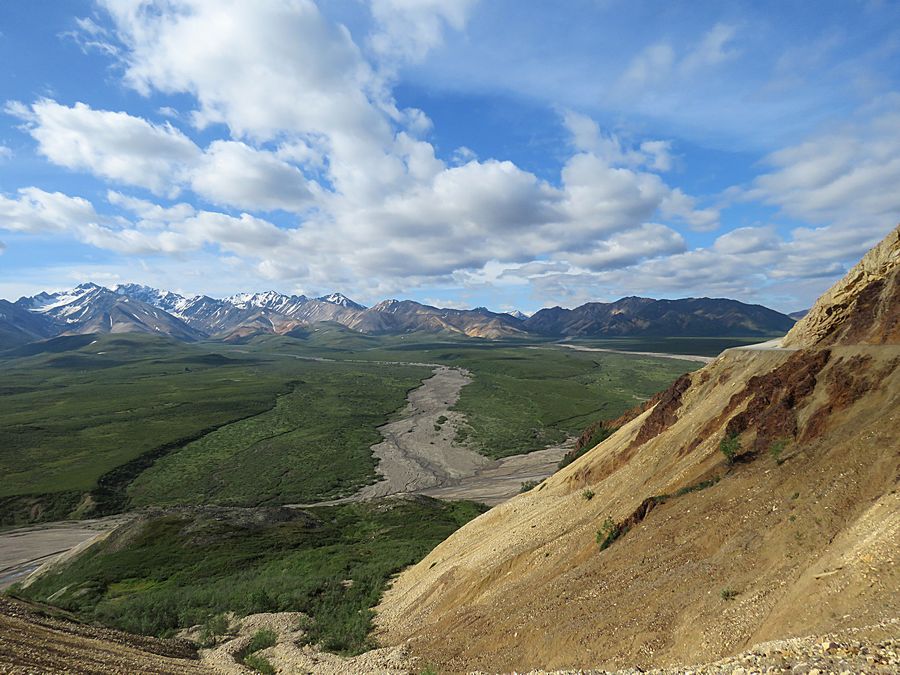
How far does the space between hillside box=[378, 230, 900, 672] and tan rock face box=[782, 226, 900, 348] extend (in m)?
0.11

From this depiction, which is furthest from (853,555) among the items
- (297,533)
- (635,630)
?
(297,533)

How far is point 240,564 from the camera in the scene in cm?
4072

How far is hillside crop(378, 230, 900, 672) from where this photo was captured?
13531mm

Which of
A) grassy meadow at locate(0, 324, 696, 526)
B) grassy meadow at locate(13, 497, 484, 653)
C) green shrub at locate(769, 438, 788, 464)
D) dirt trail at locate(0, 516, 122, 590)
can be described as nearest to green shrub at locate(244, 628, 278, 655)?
grassy meadow at locate(13, 497, 484, 653)

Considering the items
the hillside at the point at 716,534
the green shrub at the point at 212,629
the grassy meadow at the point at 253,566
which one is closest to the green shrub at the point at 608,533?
the hillside at the point at 716,534

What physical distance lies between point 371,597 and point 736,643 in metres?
23.9

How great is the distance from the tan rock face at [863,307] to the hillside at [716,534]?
4.4 inches

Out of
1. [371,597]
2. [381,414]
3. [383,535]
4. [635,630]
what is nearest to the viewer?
[635,630]

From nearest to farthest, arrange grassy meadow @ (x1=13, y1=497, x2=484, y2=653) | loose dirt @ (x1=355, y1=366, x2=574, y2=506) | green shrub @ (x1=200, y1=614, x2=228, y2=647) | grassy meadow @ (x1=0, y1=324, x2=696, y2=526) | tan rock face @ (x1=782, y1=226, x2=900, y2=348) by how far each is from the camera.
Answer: tan rock face @ (x1=782, y1=226, x2=900, y2=348) < green shrub @ (x1=200, y1=614, x2=228, y2=647) < grassy meadow @ (x1=13, y1=497, x2=484, y2=653) < loose dirt @ (x1=355, y1=366, x2=574, y2=506) < grassy meadow @ (x1=0, y1=324, x2=696, y2=526)

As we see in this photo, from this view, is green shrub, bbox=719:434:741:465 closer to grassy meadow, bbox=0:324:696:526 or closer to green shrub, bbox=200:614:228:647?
green shrub, bbox=200:614:228:647

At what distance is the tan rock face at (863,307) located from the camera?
2395cm

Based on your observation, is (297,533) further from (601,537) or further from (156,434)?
(156,434)

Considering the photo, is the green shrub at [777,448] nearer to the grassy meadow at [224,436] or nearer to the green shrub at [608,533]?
the green shrub at [608,533]

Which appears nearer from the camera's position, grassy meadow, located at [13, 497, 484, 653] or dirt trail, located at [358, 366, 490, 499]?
grassy meadow, located at [13, 497, 484, 653]
